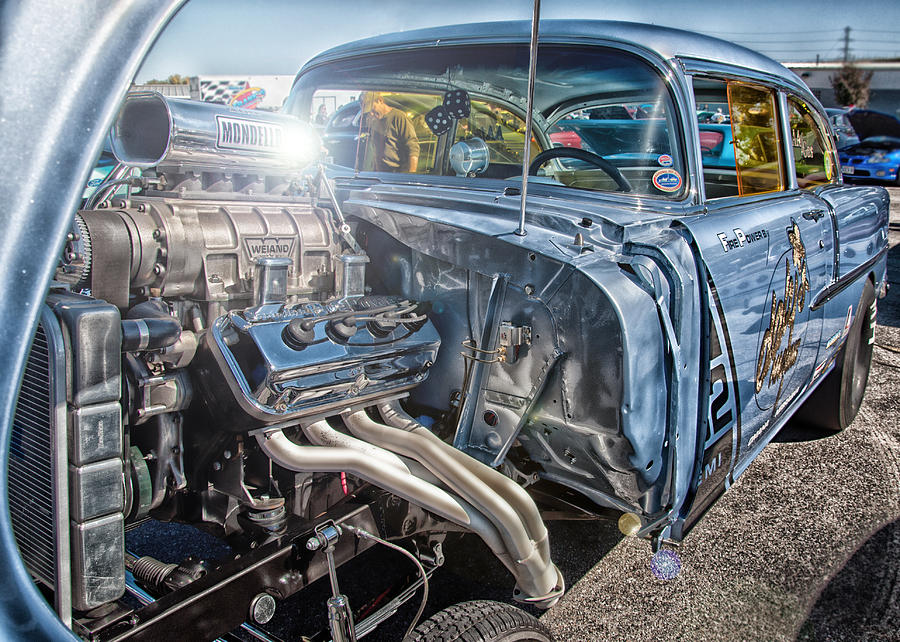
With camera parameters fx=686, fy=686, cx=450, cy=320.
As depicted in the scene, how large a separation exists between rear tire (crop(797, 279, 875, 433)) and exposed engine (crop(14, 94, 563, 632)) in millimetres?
2775

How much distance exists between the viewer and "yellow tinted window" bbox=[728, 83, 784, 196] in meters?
2.83

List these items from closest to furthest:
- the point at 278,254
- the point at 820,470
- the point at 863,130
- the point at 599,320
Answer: the point at 599,320 → the point at 278,254 → the point at 820,470 → the point at 863,130

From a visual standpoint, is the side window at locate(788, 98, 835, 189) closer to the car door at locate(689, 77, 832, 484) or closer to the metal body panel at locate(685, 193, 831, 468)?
the car door at locate(689, 77, 832, 484)

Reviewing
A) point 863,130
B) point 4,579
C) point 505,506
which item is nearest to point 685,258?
point 505,506

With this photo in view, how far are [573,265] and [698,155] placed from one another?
948 millimetres

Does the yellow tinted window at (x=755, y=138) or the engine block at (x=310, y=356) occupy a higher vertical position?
the yellow tinted window at (x=755, y=138)

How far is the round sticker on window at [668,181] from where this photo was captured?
2365mm

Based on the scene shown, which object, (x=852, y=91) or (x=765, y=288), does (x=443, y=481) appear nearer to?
→ (x=765, y=288)

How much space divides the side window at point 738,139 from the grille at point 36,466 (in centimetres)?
225

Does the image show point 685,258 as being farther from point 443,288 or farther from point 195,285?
point 195,285

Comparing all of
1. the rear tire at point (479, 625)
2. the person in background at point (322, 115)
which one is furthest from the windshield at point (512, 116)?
the rear tire at point (479, 625)

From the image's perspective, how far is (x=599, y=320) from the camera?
173cm

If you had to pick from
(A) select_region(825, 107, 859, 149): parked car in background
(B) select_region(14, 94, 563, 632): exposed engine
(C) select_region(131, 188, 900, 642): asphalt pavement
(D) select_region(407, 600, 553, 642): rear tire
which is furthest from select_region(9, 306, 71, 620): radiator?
(A) select_region(825, 107, 859, 149): parked car in background

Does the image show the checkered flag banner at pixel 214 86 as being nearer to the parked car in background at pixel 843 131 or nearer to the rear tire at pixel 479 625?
the rear tire at pixel 479 625
